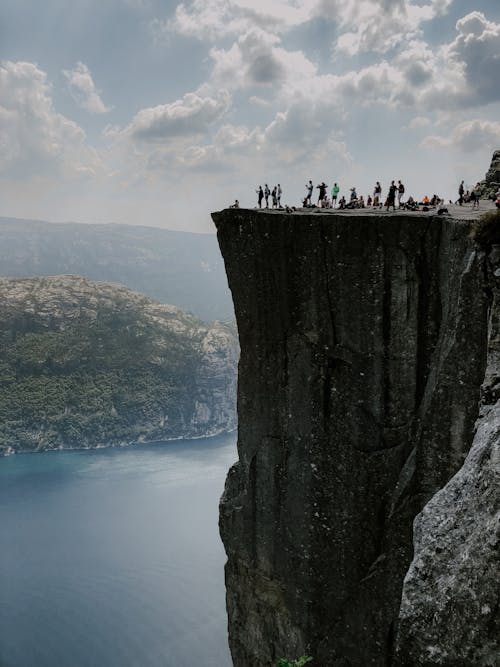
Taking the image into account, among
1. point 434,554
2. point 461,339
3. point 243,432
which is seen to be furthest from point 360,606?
point 434,554

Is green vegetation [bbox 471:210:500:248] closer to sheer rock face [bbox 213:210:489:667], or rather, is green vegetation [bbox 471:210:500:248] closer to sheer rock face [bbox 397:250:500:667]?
sheer rock face [bbox 213:210:489:667]

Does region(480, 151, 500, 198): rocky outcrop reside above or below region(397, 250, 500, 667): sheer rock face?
above

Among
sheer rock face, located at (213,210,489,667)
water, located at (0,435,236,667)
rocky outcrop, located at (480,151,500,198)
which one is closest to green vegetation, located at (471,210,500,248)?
sheer rock face, located at (213,210,489,667)

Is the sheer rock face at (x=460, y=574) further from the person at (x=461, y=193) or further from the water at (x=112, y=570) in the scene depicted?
the water at (x=112, y=570)

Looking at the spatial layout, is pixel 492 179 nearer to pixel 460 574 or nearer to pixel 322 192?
pixel 322 192

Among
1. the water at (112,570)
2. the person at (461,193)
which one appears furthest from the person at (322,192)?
the water at (112,570)
